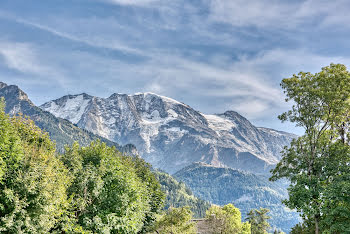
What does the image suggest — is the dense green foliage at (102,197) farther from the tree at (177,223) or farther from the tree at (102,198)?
the tree at (177,223)

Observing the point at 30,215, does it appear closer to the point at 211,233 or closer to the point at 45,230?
the point at 45,230

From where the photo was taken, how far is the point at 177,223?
33.4 meters

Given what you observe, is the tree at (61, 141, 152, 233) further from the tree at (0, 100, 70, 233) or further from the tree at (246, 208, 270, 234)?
the tree at (246, 208, 270, 234)

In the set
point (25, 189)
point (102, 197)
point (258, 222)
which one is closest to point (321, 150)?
point (102, 197)

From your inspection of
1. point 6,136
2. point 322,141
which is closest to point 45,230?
point 6,136

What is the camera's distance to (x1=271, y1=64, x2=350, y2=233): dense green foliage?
27594 millimetres

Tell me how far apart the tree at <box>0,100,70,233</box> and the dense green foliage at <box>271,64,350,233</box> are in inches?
986

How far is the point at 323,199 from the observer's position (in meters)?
28.5

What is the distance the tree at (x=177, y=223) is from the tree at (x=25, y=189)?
12.5m

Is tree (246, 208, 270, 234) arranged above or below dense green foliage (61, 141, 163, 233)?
Result: above

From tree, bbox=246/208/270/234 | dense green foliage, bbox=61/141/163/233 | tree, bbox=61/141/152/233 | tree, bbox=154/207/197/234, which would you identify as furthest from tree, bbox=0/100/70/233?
tree, bbox=246/208/270/234

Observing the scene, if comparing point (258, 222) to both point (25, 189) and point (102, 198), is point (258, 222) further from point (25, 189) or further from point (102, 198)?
point (25, 189)

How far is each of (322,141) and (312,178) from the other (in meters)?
5.45

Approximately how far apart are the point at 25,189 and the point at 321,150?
104 feet
